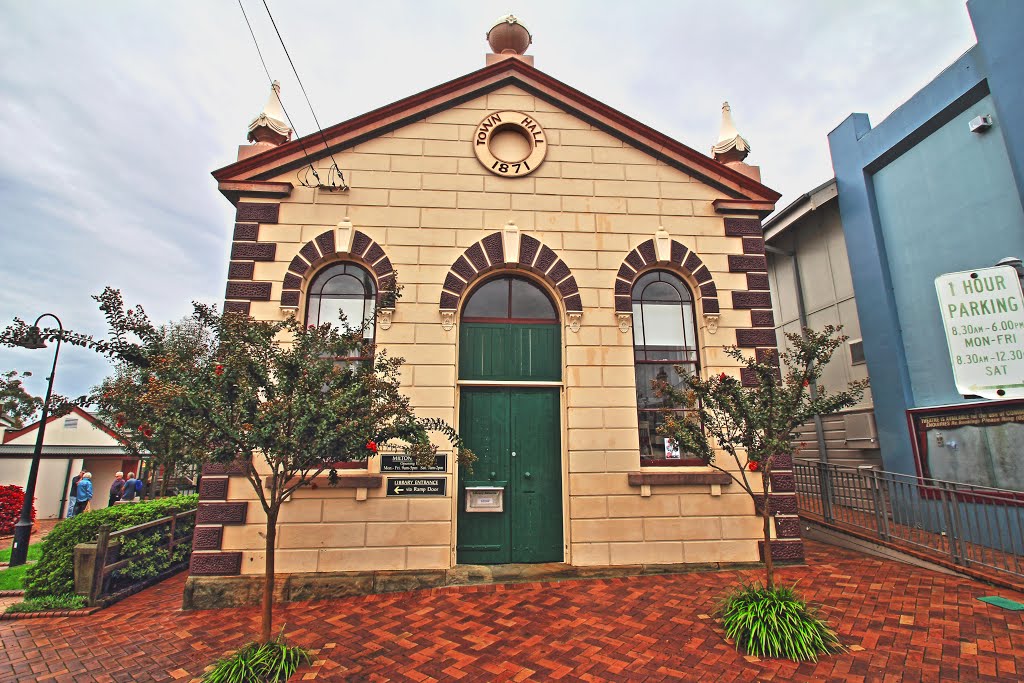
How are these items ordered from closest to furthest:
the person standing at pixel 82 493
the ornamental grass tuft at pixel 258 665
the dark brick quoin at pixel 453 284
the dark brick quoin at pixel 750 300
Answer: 1. the ornamental grass tuft at pixel 258 665
2. the dark brick quoin at pixel 453 284
3. the dark brick quoin at pixel 750 300
4. the person standing at pixel 82 493

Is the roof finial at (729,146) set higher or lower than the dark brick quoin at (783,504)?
higher

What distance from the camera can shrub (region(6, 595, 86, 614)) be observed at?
6531 millimetres

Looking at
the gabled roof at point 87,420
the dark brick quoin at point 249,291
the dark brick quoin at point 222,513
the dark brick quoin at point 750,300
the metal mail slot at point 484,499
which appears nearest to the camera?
the dark brick quoin at point 222,513

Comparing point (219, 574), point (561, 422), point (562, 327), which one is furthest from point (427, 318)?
point (219, 574)

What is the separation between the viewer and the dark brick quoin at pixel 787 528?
747 centimetres

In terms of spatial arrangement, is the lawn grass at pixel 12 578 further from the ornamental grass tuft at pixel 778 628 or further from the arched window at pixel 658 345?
the ornamental grass tuft at pixel 778 628

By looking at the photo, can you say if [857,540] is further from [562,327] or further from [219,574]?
[219,574]

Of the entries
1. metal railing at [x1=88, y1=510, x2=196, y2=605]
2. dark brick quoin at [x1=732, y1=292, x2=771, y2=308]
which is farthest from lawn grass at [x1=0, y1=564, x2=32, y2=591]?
dark brick quoin at [x1=732, y1=292, x2=771, y2=308]

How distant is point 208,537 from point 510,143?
7822 millimetres

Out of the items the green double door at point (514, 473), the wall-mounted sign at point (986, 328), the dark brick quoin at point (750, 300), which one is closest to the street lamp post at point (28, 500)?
the green double door at point (514, 473)

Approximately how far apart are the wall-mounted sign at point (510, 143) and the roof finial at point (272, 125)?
3380mm

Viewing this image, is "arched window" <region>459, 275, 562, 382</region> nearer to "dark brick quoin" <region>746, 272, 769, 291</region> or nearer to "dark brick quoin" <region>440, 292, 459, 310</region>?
"dark brick quoin" <region>440, 292, 459, 310</region>

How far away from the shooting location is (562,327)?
26.2 feet

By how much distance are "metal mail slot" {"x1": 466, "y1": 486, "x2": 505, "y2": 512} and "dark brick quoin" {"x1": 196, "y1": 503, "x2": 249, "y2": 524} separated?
318cm
